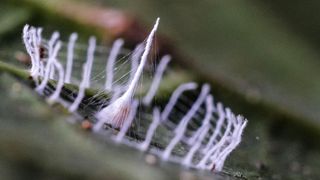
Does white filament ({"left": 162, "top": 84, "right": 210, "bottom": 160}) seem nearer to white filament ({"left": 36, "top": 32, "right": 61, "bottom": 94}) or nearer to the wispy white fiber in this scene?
the wispy white fiber

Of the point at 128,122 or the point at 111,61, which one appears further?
the point at 111,61

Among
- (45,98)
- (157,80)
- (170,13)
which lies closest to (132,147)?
(45,98)

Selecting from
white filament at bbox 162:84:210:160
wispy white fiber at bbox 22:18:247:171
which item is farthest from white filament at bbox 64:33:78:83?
white filament at bbox 162:84:210:160

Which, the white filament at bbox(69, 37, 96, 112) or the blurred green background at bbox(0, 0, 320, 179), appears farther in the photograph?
the blurred green background at bbox(0, 0, 320, 179)

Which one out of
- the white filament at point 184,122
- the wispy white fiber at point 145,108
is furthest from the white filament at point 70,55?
the white filament at point 184,122

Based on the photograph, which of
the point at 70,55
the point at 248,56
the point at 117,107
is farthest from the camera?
the point at 248,56

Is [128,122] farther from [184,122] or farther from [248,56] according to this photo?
[248,56]

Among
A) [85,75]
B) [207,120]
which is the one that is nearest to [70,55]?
[85,75]

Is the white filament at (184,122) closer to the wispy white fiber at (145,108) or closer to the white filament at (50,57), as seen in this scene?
the wispy white fiber at (145,108)

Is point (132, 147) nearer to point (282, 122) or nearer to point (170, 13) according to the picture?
point (282, 122)
